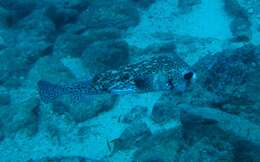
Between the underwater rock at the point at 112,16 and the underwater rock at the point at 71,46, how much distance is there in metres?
0.78

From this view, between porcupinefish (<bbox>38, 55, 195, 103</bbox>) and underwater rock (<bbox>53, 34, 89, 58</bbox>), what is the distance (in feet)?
11.0

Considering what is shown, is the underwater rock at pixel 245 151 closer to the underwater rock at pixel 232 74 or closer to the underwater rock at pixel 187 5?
the underwater rock at pixel 232 74

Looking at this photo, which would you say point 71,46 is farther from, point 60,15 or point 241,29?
point 241,29

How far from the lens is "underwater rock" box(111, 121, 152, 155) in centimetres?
569

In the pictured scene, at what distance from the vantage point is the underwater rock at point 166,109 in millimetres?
5883

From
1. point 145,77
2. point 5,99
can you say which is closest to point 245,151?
point 145,77

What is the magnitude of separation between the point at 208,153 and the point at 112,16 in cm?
634

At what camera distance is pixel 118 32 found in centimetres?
902

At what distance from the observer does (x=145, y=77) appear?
5.21 metres

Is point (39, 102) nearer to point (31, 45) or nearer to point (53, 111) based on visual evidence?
point (53, 111)

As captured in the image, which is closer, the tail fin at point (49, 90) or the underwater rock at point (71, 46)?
the tail fin at point (49, 90)

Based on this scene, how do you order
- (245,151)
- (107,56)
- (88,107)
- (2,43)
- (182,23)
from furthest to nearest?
(2,43), (182,23), (107,56), (88,107), (245,151)

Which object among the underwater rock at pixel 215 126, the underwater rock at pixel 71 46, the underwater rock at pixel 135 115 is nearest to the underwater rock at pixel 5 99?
the underwater rock at pixel 71 46

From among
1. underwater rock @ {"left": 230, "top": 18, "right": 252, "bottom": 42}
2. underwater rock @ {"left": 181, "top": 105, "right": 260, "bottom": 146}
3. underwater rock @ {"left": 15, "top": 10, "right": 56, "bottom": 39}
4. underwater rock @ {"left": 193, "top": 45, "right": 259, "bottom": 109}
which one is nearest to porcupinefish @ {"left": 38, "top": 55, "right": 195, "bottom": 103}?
underwater rock @ {"left": 193, "top": 45, "right": 259, "bottom": 109}
